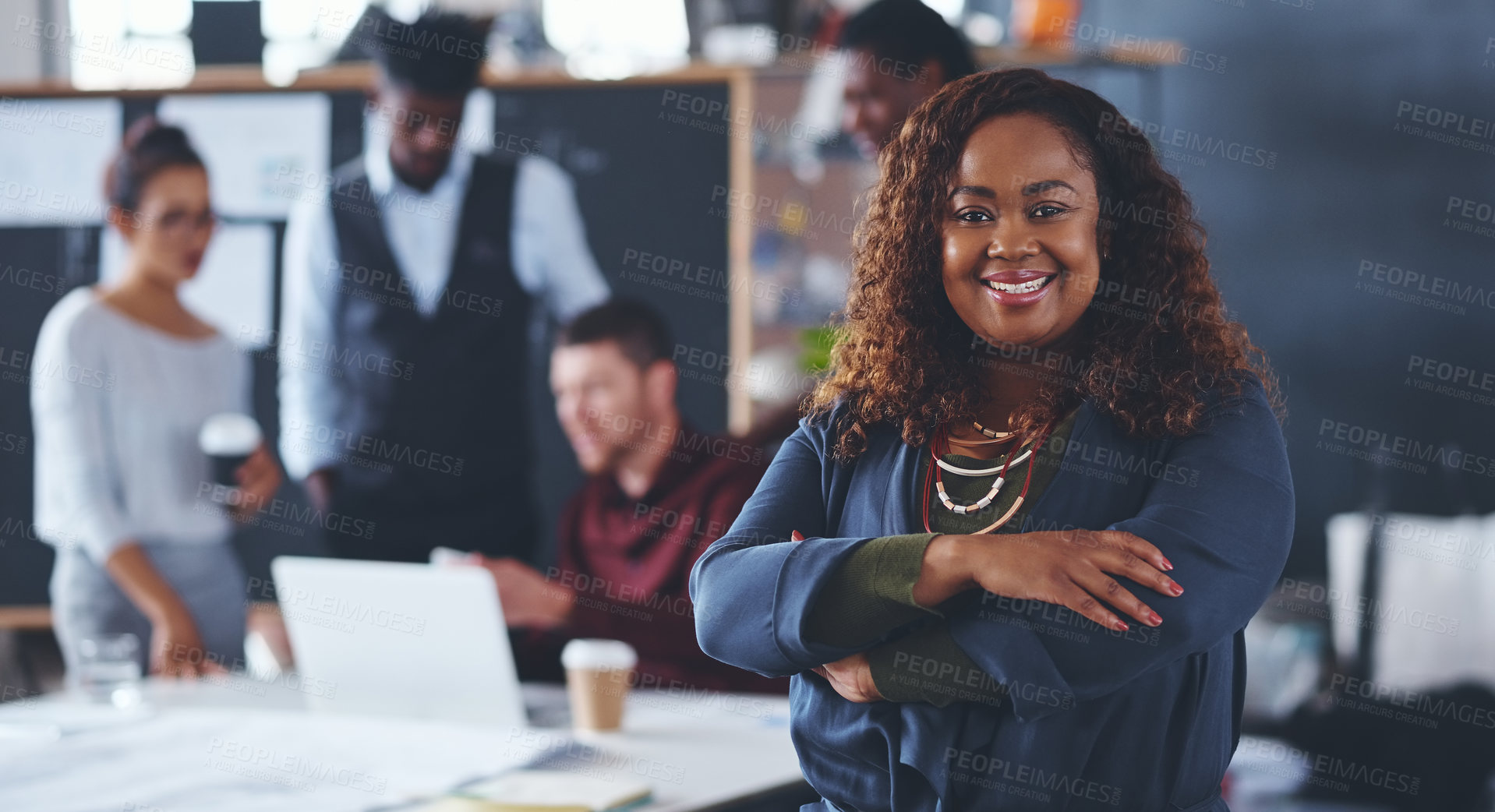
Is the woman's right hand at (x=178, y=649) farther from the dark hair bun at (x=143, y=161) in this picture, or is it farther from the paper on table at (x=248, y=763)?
the dark hair bun at (x=143, y=161)

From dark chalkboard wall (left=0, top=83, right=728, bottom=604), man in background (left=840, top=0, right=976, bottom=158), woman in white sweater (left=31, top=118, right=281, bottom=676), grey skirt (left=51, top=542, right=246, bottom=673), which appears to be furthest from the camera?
dark chalkboard wall (left=0, top=83, right=728, bottom=604)

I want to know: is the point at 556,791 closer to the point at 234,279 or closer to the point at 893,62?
the point at 893,62

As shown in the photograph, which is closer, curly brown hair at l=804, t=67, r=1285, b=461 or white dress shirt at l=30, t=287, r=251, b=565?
curly brown hair at l=804, t=67, r=1285, b=461

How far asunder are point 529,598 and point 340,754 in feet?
2.01

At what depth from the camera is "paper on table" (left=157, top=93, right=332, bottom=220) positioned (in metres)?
3.95

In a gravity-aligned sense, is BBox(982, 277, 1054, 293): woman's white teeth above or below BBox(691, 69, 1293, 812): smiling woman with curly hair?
above

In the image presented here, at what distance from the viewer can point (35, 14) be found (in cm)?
457

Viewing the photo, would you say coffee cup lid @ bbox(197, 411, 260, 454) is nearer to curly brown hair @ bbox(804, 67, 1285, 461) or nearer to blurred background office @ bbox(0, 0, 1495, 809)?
blurred background office @ bbox(0, 0, 1495, 809)

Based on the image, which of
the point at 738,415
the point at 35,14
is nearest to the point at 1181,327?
the point at 738,415

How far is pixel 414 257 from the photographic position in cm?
370

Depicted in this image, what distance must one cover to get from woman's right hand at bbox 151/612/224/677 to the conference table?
1.72 ft

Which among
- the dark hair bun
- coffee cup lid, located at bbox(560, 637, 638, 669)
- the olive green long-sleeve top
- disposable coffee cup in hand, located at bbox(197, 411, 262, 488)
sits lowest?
coffee cup lid, located at bbox(560, 637, 638, 669)

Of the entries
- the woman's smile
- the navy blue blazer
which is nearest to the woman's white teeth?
the woman's smile

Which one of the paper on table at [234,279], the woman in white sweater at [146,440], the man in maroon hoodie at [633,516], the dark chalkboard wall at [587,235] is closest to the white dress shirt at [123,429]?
the woman in white sweater at [146,440]
